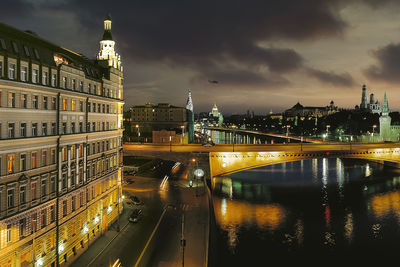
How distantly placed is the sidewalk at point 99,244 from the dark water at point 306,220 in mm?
12375

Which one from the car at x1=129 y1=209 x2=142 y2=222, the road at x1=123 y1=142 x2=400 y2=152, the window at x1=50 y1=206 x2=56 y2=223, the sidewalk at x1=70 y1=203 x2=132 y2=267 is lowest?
the sidewalk at x1=70 y1=203 x2=132 y2=267

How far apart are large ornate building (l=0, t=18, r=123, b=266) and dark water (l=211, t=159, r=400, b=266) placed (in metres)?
16.2

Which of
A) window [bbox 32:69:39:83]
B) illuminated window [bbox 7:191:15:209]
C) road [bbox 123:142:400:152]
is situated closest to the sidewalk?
illuminated window [bbox 7:191:15:209]

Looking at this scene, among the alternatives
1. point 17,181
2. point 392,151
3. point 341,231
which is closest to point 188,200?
point 341,231

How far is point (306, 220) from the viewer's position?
51594mm

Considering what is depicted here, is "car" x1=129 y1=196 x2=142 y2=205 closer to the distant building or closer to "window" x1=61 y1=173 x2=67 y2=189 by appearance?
"window" x1=61 y1=173 x2=67 y2=189

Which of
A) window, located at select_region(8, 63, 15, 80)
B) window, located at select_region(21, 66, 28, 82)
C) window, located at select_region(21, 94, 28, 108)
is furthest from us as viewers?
window, located at select_region(21, 94, 28, 108)

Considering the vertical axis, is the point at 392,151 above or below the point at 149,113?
below

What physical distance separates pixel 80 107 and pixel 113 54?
20626 millimetres

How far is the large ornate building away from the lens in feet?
83.0

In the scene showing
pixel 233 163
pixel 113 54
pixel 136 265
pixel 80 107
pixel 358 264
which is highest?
pixel 113 54

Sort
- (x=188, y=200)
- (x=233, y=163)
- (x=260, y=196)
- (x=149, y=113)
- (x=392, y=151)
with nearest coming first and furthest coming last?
(x=188, y=200), (x=260, y=196), (x=233, y=163), (x=392, y=151), (x=149, y=113)

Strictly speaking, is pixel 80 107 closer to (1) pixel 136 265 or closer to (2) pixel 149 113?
(1) pixel 136 265

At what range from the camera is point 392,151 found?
81000 mm
